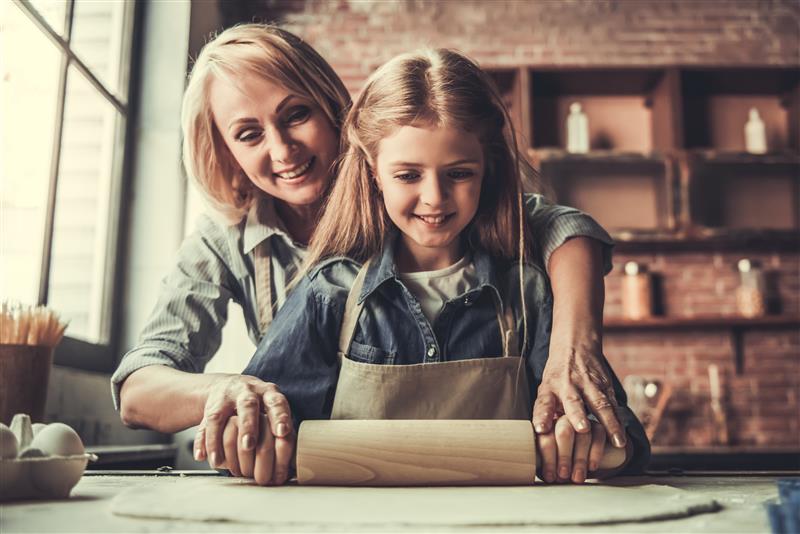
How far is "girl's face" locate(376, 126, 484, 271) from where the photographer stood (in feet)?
4.05

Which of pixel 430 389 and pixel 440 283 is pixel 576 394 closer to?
pixel 430 389

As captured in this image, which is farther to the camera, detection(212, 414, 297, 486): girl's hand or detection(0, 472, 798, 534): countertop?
detection(212, 414, 297, 486): girl's hand

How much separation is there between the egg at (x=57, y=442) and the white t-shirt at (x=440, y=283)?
1.93 ft

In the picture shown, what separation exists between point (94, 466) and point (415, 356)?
116 cm

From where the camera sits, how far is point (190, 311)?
1.51 m

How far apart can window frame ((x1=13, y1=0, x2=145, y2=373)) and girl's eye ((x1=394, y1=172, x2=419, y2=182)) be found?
1441 millimetres

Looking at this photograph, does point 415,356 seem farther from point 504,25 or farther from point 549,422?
point 504,25

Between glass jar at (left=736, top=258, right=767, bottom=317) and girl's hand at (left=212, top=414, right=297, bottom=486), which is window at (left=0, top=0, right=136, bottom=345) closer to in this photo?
girl's hand at (left=212, top=414, right=297, bottom=486)

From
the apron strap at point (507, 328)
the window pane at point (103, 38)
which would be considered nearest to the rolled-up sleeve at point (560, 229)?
the apron strap at point (507, 328)

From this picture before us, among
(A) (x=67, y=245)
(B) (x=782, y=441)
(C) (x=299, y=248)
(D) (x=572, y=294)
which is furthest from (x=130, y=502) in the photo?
(B) (x=782, y=441)

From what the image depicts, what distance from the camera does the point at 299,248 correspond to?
1.59 m

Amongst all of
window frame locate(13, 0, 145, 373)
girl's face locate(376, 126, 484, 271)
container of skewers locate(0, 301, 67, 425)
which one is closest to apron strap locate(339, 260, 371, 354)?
girl's face locate(376, 126, 484, 271)

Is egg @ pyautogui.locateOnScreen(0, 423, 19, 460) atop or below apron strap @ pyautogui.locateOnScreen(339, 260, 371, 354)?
below

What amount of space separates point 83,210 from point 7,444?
205 cm
